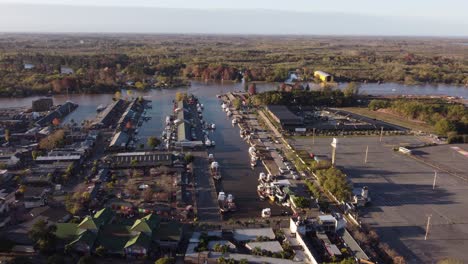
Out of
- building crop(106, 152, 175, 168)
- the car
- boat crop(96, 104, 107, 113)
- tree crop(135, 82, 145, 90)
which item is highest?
tree crop(135, 82, 145, 90)

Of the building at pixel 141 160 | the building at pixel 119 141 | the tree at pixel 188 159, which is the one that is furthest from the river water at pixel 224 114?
the building at pixel 141 160

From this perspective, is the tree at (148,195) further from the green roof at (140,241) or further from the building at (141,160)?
the green roof at (140,241)

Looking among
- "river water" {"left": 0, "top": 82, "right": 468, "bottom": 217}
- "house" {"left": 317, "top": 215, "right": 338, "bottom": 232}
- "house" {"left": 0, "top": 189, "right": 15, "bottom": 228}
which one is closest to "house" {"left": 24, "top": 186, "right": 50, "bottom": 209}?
"house" {"left": 0, "top": 189, "right": 15, "bottom": 228}

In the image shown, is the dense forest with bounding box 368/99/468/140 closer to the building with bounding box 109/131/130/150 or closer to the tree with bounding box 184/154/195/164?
the tree with bounding box 184/154/195/164

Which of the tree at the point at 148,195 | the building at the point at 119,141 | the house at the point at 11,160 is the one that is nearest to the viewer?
the tree at the point at 148,195

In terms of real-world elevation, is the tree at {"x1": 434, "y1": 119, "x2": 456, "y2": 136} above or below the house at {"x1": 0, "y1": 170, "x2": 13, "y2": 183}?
above

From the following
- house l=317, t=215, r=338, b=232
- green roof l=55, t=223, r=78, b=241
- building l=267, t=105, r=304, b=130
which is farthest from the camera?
building l=267, t=105, r=304, b=130
